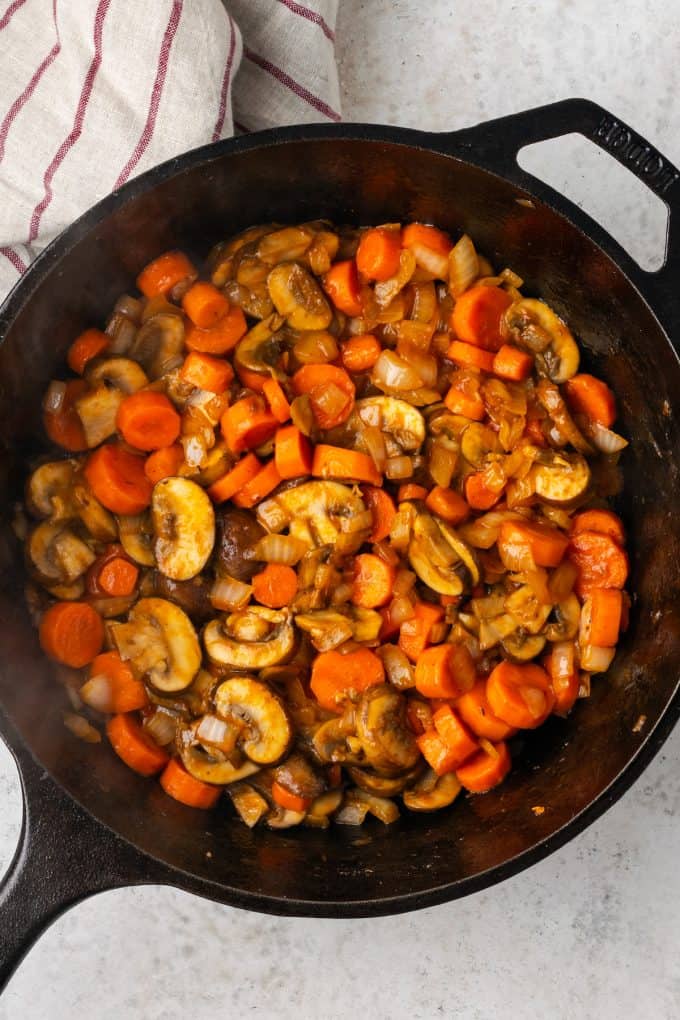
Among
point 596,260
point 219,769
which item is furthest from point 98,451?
point 596,260

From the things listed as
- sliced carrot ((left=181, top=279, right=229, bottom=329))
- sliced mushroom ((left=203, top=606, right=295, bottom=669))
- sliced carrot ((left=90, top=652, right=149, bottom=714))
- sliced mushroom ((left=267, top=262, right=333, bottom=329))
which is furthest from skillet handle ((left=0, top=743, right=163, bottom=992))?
sliced mushroom ((left=267, top=262, right=333, bottom=329))

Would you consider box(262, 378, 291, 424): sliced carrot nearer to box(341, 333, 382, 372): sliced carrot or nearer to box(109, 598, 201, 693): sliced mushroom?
box(341, 333, 382, 372): sliced carrot

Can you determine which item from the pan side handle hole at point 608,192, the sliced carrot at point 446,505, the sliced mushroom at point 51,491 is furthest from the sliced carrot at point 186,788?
the pan side handle hole at point 608,192

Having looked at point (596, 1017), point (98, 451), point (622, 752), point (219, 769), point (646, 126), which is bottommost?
point (596, 1017)

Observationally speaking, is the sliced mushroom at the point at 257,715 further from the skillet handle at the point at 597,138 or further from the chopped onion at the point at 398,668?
the skillet handle at the point at 597,138

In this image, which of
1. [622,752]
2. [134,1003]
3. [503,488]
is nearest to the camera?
[622,752]

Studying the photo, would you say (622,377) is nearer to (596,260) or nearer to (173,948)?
(596,260)
